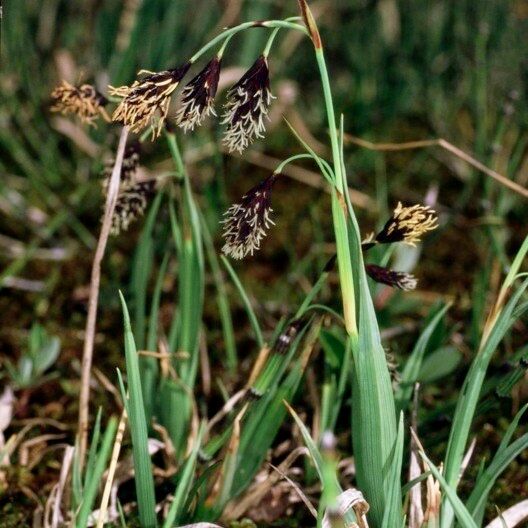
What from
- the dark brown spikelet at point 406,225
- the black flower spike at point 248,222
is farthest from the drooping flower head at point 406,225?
the black flower spike at point 248,222

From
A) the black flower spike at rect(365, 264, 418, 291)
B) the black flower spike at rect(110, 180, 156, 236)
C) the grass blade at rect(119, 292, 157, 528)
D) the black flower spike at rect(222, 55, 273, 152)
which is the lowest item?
the grass blade at rect(119, 292, 157, 528)

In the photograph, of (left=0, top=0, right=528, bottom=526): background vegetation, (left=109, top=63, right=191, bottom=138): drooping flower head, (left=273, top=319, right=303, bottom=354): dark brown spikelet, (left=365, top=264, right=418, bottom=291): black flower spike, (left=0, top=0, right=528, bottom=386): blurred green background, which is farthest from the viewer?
(left=0, top=0, right=528, bottom=386): blurred green background

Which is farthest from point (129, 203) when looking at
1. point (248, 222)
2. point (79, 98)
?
point (248, 222)

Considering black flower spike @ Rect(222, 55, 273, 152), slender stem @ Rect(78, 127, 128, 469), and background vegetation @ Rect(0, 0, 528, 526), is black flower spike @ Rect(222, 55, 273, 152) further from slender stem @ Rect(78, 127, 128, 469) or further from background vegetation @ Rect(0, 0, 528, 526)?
background vegetation @ Rect(0, 0, 528, 526)

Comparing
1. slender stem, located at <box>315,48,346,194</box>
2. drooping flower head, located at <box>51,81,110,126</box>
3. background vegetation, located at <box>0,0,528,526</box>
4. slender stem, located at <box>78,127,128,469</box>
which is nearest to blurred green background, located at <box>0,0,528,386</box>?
background vegetation, located at <box>0,0,528,526</box>

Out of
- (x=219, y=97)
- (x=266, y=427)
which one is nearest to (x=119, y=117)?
(x=266, y=427)

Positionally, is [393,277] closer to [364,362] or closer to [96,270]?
[364,362]
